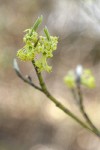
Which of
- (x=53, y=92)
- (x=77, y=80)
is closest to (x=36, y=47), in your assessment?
(x=77, y=80)

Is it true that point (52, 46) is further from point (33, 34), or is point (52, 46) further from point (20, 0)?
point (20, 0)

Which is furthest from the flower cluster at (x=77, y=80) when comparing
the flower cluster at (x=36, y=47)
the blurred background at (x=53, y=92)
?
the blurred background at (x=53, y=92)

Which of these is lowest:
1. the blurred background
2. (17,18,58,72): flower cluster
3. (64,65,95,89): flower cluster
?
(17,18,58,72): flower cluster

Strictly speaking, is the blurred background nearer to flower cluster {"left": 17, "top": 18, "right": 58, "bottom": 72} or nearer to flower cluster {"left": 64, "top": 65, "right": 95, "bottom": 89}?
flower cluster {"left": 64, "top": 65, "right": 95, "bottom": 89}

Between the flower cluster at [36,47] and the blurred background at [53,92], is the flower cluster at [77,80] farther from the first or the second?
the blurred background at [53,92]

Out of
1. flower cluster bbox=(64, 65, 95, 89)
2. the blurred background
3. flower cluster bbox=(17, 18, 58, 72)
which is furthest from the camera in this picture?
the blurred background

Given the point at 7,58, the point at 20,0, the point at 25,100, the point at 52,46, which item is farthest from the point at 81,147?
the point at 52,46

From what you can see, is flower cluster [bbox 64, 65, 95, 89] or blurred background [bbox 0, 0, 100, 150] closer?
flower cluster [bbox 64, 65, 95, 89]

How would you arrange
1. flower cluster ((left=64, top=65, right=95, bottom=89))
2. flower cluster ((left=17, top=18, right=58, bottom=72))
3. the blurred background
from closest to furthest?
flower cluster ((left=17, top=18, right=58, bottom=72)) → flower cluster ((left=64, top=65, right=95, bottom=89)) → the blurred background

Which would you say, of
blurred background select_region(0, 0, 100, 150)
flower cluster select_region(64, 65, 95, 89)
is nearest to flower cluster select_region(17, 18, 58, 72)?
flower cluster select_region(64, 65, 95, 89)
